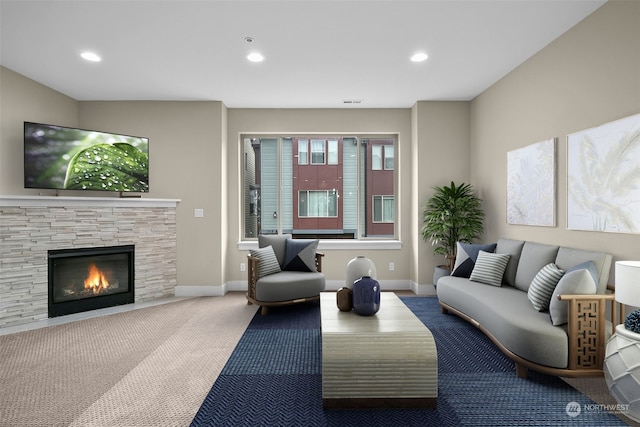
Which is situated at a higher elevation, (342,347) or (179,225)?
(179,225)

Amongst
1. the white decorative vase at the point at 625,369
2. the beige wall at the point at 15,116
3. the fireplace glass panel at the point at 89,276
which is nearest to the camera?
the white decorative vase at the point at 625,369

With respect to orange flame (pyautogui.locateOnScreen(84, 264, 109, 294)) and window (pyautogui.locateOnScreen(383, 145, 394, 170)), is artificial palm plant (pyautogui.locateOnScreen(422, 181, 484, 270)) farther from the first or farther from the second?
orange flame (pyautogui.locateOnScreen(84, 264, 109, 294))

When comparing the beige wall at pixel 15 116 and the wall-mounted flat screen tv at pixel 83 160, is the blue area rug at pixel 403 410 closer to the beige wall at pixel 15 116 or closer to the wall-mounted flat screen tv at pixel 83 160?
the wall-mounted flat screen tv at pixel 83 160

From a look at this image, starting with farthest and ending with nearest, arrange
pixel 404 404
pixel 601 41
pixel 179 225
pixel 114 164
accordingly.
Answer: pixel 179 225 → pixel 114 164 → pixel 601 41 → pixel 404 404

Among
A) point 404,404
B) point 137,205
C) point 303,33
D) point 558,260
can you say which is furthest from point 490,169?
point 137,205

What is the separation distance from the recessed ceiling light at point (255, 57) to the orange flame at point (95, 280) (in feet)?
10.8

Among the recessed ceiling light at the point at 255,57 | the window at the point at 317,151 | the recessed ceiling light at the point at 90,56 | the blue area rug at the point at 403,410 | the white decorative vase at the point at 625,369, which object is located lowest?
the blue area rug at the point at 403,410

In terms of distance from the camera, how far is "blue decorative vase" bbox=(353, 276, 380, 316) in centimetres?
254

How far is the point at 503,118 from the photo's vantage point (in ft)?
13.7

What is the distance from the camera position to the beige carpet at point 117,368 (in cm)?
208

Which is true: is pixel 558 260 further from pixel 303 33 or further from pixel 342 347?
pixel 303 33

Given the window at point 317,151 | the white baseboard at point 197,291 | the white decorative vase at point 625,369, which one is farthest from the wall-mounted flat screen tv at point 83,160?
the white decorative vase at point 625,369

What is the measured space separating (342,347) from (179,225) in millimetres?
3694

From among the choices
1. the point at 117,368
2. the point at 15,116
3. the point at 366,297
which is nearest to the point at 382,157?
the point at 366,297
